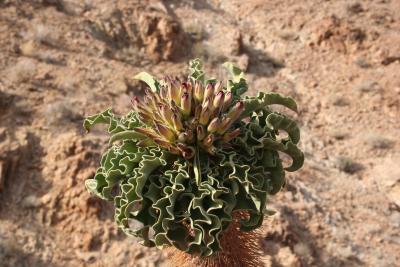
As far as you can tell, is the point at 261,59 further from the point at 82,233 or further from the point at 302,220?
the point at 82,233

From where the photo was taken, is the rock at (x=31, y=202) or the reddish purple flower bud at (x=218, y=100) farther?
the rock at (x=31, y=202)

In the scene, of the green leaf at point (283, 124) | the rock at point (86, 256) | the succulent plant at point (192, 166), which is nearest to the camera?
the succulent plant at point (192, 166)

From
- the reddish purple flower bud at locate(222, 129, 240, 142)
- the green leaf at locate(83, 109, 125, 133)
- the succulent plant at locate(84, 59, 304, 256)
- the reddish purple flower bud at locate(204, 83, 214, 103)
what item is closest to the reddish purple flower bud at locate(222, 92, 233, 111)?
the succulent plant at locate(84, 59, 304, 256)

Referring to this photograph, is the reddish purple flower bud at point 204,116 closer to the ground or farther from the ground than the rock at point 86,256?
farther from the ground

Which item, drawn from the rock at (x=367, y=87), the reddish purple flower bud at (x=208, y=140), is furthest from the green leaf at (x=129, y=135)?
the rock at (x=367, y=87)

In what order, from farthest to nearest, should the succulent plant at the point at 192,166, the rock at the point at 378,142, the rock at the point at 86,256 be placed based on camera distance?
the rock at the point at 378,142
the rock at the point at 86,256
the succulent plant at the point at 192,166

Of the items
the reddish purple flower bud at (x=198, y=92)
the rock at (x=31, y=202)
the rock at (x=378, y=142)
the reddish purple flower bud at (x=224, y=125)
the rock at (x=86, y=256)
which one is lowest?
the rock at (x=86, y=256)

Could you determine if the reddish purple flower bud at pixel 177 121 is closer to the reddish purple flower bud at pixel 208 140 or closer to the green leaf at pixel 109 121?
the reddish purple flower bud at pixel 208 140
